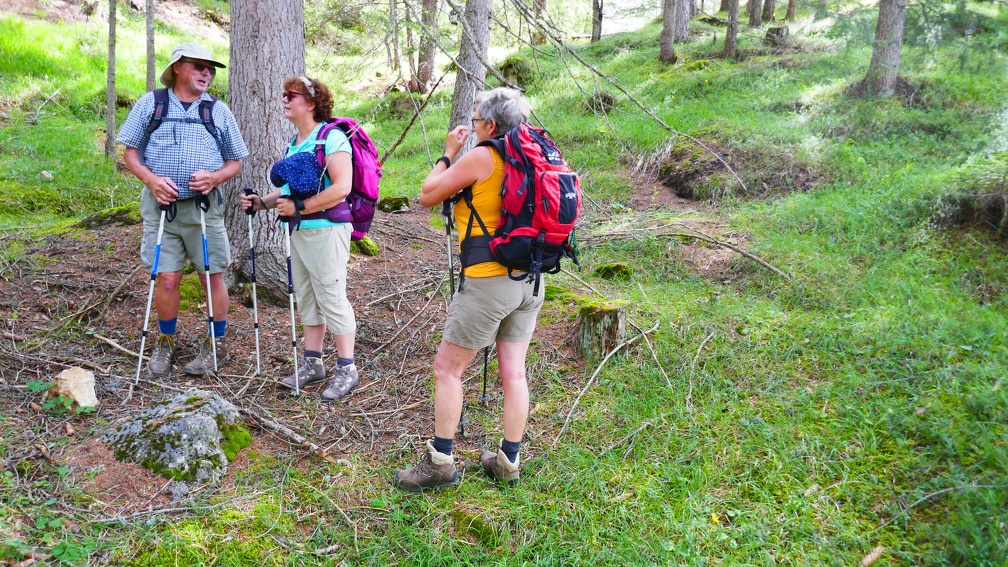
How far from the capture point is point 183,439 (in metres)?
3.16

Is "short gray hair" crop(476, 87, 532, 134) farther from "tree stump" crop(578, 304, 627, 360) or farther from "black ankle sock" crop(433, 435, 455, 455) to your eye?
"tree stump" crop(578, 304, 627, 360)

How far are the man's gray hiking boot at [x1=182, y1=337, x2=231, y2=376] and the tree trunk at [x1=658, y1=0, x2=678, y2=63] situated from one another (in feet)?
42.3

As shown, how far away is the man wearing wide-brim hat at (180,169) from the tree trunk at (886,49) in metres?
9.27

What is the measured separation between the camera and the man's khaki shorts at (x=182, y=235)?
4.15 m

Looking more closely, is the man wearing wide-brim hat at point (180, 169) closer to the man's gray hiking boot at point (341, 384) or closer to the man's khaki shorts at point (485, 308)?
the man's gray hiking boot at point (341, 384)

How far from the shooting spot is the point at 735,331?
4.55 meters

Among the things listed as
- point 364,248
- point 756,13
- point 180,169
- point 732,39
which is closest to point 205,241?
point 180,169

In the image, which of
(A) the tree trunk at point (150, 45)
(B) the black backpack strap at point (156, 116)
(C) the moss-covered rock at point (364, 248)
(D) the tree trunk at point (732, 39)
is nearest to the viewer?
(B) the black backpack strap at point (156, 116)

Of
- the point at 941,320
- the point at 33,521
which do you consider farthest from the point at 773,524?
the point at 33,521

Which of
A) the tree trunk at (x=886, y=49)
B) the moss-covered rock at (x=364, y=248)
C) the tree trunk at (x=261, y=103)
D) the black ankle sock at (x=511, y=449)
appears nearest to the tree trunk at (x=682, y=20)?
the tree trunk at (x=886, y=49)

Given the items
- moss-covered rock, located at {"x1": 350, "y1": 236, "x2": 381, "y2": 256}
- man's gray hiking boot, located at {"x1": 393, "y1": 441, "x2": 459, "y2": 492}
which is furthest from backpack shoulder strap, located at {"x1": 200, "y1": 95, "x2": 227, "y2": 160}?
man's gray hiking boot, located at {"x1": 393, "y1": 441, "x2": 459, "y2": 492}

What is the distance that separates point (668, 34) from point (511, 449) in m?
13.5

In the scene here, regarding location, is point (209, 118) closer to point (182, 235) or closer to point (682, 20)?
point (182, 235)

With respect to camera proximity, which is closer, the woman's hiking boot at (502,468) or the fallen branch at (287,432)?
the woman's hiking boot at (502,468)
